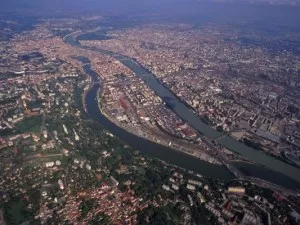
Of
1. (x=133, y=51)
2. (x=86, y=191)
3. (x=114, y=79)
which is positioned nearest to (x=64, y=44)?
(x=133, y=51)

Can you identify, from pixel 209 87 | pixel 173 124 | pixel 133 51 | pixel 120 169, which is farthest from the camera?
pixel 133 51

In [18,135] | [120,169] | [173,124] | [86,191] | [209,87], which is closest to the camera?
[86,191]

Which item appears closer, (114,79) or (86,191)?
(86,191)

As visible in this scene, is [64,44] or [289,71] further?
[64,44]

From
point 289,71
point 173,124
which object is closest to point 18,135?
point 173,124

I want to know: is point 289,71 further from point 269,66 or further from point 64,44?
point 64,44

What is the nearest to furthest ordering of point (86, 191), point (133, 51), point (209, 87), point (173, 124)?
point (86, 191) → point (173, 124) → point (209, 87) → point (133, 51)

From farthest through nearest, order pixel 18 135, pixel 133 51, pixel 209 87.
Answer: pixel 133 51, pixel 209 87, pixel 18 135

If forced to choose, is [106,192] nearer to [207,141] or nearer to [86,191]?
[86,191]
